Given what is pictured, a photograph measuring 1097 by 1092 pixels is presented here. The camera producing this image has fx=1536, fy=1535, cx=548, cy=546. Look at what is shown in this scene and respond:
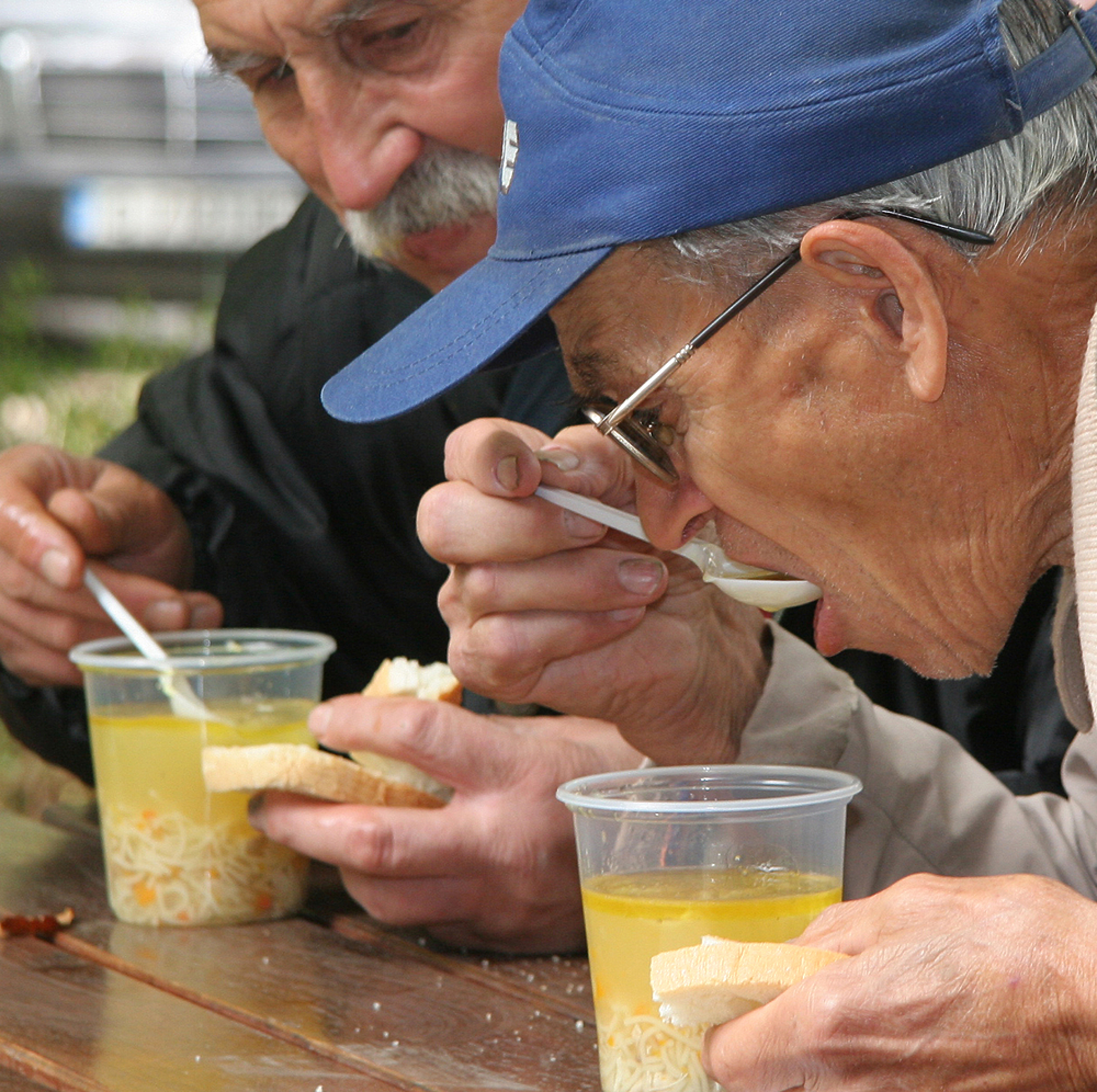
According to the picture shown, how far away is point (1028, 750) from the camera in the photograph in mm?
2090

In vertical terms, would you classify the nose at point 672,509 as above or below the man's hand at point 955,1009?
above

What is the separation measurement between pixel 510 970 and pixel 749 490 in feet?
2.08

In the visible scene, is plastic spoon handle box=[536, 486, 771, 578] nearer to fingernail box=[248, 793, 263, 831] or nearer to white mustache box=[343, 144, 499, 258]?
fingernail box=[248, 793, 263, 831]

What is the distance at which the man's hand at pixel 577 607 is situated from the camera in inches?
60.2

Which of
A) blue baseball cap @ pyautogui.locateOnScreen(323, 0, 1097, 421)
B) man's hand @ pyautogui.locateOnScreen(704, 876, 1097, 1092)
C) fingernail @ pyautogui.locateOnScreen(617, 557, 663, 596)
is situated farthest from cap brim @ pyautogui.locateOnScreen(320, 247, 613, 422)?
man's hand @ pyautogui.locateOnScreen(704, 876, 1097, 1092)

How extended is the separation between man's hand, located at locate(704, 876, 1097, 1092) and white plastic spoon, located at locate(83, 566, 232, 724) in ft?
2.88

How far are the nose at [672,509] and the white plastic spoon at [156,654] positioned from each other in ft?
1.95

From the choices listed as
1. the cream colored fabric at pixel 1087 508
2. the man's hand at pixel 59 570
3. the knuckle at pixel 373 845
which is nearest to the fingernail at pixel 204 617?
the man's hand at pixel 59 570

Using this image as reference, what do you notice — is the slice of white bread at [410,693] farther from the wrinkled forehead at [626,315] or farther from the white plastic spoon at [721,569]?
the wrinkled forehead at [626,315]

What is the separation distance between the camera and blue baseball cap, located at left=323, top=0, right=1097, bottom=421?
1109mm

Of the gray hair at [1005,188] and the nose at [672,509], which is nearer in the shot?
the gray hair at [1005,188]

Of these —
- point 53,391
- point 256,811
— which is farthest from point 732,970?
point 53,391

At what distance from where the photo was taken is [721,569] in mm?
1516

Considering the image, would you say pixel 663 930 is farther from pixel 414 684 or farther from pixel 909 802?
pixel 414 684
